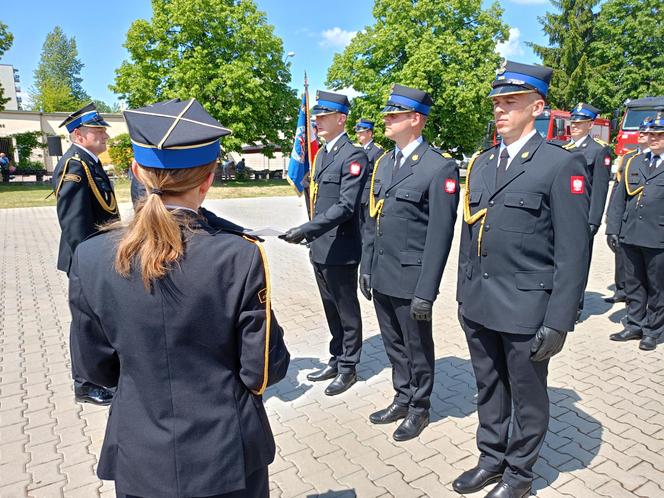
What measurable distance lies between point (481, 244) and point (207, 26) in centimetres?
2838

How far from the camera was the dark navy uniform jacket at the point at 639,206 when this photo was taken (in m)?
5.30

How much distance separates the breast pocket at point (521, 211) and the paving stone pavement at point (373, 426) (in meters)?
1.62

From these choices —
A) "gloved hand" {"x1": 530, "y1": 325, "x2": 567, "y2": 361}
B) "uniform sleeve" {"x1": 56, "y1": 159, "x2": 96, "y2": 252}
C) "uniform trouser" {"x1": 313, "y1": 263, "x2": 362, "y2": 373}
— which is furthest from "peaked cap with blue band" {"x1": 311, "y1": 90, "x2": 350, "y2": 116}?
"gloved hand" {"x1": 530, "y1": 325, "x2": 567, "y2": 361}

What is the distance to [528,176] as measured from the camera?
8.91 ft

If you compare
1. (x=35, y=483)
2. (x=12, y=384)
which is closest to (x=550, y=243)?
(x=35, y=483)

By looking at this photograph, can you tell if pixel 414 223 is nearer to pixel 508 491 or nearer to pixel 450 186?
pixel 450 186

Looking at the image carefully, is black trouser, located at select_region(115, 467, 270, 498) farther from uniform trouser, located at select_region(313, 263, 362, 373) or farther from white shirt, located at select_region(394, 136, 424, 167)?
uniform trouser, located at select_region(313, 263, 362, 373)

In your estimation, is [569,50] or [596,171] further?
[569,50]

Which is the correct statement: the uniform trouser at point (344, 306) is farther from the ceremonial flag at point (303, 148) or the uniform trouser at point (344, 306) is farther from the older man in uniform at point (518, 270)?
the older man in uniform at point (518, 270)

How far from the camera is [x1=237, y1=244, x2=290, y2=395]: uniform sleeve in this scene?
159 centimetres

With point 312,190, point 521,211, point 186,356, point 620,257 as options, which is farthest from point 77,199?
point 620,257

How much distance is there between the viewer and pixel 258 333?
1625 millimetres

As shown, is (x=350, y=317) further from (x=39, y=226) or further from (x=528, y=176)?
(x=39, y=226)

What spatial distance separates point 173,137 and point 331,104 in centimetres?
311
